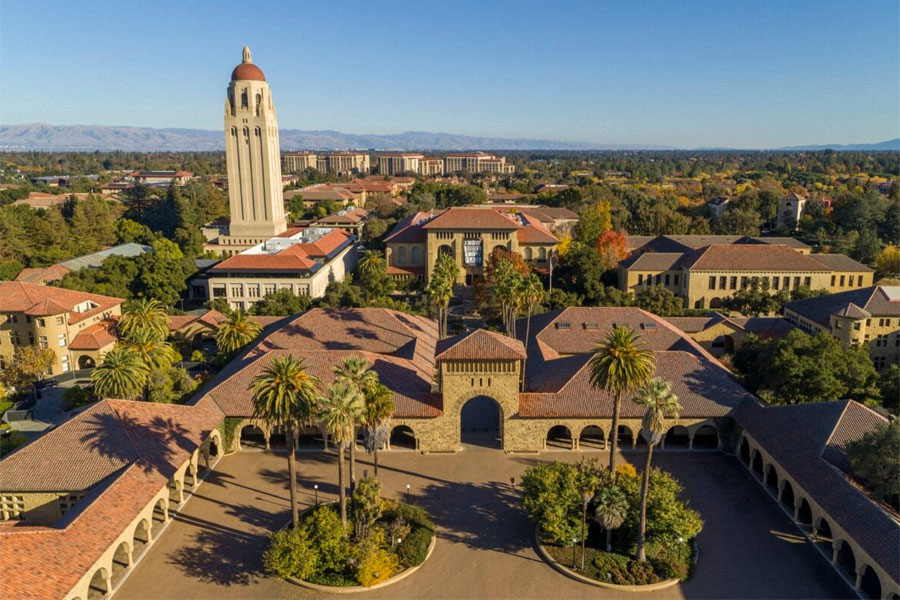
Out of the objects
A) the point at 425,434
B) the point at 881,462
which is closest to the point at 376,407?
the point at 425,434

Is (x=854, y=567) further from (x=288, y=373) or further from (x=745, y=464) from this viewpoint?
(x=288, y=373)

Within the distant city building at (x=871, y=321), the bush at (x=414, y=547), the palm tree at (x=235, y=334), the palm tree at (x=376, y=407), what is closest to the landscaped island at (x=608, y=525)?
the bush at (x=414, y=547)

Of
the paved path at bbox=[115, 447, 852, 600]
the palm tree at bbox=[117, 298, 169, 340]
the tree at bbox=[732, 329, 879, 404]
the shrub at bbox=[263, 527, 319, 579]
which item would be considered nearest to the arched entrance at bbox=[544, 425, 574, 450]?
the paved path at bbox=[115, 447, 852, 600]

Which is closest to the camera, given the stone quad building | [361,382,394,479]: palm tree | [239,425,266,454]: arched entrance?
the stone quad building

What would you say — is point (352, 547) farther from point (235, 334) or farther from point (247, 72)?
Answer: point (247, 72)

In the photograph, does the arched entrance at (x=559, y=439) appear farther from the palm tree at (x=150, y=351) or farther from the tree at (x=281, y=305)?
the tree at (x=281, y=305)

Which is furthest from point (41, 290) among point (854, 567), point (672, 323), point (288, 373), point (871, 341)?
point (871, 341)

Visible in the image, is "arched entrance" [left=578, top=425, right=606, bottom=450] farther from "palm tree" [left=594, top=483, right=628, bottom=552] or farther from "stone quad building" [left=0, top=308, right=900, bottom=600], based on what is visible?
"palm tree" [left=594, top=483, right=628, bottom=552]
